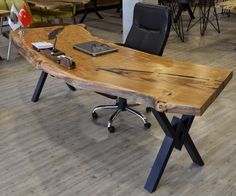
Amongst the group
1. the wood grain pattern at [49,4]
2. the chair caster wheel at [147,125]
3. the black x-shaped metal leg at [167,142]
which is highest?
the wood grain pattern at [49,4]

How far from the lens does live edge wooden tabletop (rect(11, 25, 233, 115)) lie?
79.0 inches

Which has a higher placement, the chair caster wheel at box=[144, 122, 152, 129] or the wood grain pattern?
the wood grain pattern

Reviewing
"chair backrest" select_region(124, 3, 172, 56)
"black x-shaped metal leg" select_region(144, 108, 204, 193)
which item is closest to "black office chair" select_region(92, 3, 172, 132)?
"chair backrest" select_region(124, 3, 172, 56)

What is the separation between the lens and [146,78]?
7.57ft

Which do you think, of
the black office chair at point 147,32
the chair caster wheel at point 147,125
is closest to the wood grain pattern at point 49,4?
the black office chair at point 147,32

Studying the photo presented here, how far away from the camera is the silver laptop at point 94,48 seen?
279cm

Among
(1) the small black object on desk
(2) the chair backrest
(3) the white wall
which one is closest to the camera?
(1) the small black object on desk

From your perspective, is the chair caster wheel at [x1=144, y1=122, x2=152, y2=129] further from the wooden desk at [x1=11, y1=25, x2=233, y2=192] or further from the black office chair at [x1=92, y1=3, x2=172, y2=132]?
the wooden desk at [x1=11, y1=25, x2=233, y2=192]

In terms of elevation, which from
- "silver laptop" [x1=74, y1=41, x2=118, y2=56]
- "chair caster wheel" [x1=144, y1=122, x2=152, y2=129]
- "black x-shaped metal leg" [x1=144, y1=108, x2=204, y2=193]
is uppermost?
"silver laptop" [x1=74, y1=41, x2=118, y2=56]

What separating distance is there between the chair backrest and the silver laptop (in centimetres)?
40

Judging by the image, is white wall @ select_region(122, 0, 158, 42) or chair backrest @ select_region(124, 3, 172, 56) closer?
chair backrest @ select_region(124, 3, 172, 56)

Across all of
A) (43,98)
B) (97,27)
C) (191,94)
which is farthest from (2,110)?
(97,27)

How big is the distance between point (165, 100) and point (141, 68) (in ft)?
1.88

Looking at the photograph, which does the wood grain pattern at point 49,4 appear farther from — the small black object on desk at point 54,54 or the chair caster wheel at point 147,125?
the chair caster wheel at point 147,125
